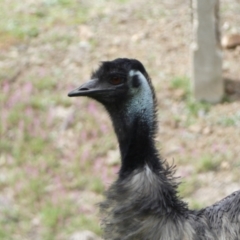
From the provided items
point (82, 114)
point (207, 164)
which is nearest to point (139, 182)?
point (207, 164)

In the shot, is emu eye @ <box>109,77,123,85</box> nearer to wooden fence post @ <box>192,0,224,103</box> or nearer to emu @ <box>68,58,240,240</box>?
emu @ <box>68,58,240,240</box>

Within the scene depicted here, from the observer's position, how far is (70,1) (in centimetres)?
845

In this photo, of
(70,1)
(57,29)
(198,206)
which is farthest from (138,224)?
(70,1)

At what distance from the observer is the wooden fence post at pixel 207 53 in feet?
20.8

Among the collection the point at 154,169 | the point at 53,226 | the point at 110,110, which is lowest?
the point at 53,226

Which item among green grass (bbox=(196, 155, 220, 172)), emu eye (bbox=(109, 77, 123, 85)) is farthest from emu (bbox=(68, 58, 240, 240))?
green grass (bbox=(196, 155, 220, 172))

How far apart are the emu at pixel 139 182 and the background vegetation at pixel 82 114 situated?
160 cm

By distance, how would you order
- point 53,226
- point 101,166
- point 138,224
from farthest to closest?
point 101,166 < point 53,226 < point 138,224

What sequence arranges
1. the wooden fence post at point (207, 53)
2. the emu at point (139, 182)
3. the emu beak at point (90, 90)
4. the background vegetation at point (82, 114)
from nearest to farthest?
the emu at point (139, 182) < the emu beak at point (90, 90) < the background vegetation at point (82, 114) < the wooden fence post at point (207, 53)

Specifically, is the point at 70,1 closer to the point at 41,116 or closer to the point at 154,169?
the point at 41,116

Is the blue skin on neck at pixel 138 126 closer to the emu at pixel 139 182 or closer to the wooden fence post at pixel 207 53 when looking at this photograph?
the emu at pixel 139 182

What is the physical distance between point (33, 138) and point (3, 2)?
2.81 m

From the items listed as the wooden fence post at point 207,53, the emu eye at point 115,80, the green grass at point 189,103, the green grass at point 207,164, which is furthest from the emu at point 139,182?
the wooden fence post at point 207,53

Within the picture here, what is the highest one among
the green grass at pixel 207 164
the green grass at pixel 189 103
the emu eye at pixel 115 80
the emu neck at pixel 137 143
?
the emu eye at pixel 115 80
